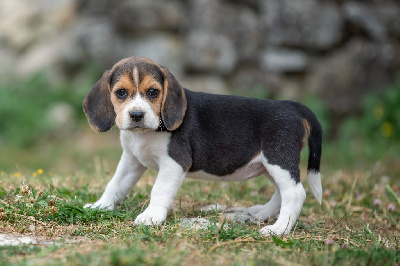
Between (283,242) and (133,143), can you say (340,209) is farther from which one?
(133,143)

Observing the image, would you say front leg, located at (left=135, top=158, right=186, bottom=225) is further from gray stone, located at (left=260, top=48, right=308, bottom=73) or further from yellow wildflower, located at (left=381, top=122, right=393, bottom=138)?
gray stone, located at (left=260, top=48, right=308, bottom=73)

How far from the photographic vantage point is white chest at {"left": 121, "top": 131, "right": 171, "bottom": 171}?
461 cm

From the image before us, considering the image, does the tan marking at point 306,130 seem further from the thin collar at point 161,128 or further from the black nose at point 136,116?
the black nose at point 136,116

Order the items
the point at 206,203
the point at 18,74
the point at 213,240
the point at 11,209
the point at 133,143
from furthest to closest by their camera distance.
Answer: the point at 18,74 < the point at 206,203 < the point at 133,143 < the point at 11,209 < the point at 213,240

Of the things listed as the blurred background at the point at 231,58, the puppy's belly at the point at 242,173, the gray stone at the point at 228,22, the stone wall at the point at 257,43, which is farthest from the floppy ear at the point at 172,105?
the gray stone at the point at 228,22

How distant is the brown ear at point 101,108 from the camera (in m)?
4.61

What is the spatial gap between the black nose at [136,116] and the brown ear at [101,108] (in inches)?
15.7

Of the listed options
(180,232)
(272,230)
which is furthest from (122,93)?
(272,230)

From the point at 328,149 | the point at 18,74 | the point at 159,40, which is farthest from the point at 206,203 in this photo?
the point at 18,74

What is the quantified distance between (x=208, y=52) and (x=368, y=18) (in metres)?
3.28

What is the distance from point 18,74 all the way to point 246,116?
9.01m

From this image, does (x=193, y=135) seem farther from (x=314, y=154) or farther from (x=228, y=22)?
(x=228, y=22)

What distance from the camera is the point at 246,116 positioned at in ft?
15.8

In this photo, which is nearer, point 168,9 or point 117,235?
point 117,235
